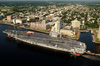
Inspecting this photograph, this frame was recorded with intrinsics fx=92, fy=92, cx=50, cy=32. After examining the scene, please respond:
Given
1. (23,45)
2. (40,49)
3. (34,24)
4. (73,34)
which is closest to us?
(40,49)

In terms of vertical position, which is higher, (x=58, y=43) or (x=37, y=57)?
(x=58, y=43)

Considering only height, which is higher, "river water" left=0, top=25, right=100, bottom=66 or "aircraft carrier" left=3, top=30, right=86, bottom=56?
"aircraft carrier" left=3, top=30, right=86, bottom=56

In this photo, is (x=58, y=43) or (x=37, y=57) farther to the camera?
(x=58, y=43)

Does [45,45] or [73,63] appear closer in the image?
[73,63]

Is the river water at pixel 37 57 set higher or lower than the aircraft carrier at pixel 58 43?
lower

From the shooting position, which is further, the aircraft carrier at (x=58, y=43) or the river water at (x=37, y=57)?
the aircraft carrier at (x=58, y=43)

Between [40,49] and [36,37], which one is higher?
[36,37]

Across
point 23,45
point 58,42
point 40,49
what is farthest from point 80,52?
point 23,45

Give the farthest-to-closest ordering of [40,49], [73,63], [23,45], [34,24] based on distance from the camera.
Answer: [34,24], [23,45], [40,49], [73,63]

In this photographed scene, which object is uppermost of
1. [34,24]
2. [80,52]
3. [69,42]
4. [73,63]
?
[34,24]

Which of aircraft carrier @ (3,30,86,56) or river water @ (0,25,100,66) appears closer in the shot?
river water @ (0,25,100,66)

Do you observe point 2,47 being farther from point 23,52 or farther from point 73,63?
point 73,63
